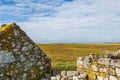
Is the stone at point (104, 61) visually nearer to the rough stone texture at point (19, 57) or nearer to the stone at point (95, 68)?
the stone at point (95, 68)

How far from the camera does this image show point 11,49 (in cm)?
1059

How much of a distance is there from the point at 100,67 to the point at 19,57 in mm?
3445

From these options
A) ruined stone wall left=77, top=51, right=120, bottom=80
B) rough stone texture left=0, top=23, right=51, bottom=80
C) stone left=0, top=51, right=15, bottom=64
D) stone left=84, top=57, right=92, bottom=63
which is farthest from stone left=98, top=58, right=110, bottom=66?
stone left=0, top=51, right=15, bottom=64

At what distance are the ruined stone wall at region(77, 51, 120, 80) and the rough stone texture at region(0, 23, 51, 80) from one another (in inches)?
70.7

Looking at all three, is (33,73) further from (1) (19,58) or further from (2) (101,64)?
(2) (101,64)

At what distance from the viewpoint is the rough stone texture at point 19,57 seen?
407 inches

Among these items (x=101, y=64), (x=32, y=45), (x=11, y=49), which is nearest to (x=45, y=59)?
(x=32, y=45)

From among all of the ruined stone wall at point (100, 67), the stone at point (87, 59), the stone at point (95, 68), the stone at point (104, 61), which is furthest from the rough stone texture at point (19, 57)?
the stone at point (104, 61)

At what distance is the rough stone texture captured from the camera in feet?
33.9

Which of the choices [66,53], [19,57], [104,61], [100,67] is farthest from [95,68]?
[66,53]

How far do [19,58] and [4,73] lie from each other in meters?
0.88

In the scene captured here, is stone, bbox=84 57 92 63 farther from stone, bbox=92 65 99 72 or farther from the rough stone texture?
the rough stone texture

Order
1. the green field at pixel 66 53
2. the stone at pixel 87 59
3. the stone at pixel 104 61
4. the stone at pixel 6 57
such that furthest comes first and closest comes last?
1. the green field at pixel 66 53
2. the stone at pixel 6 57
3. the stone at pixel 87 59
4. the stone at pixel 104 61

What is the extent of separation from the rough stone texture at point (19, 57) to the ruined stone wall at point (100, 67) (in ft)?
5.89
